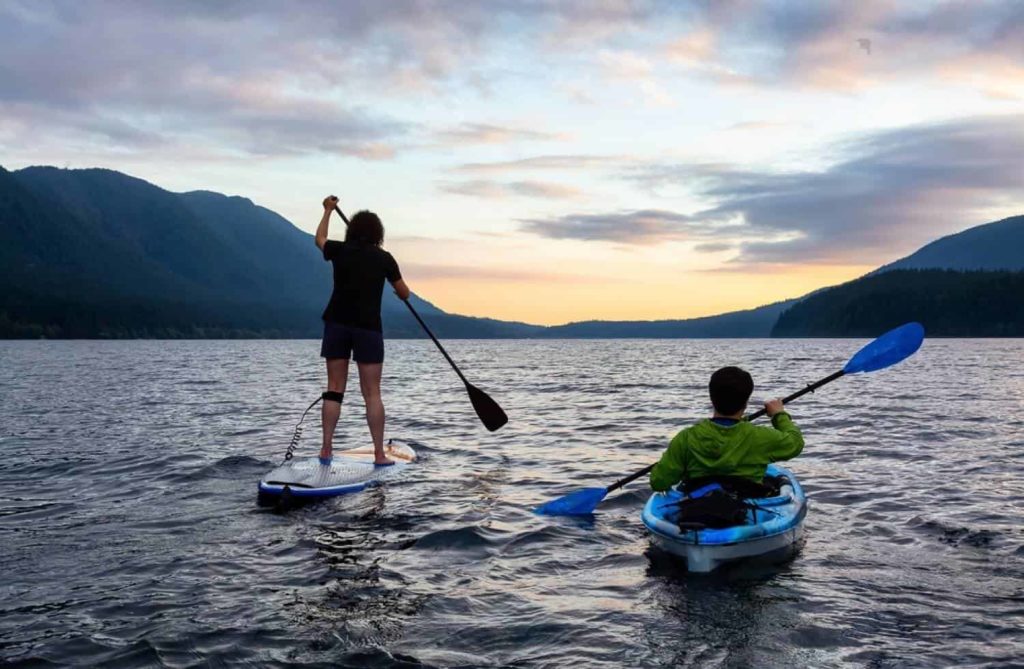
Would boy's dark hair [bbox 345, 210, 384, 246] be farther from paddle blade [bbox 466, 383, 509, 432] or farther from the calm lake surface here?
the calm lake surface

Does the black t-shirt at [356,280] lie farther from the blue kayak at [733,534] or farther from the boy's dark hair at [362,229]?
the blue kayak at [733,534]

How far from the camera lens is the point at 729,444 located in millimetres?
7184

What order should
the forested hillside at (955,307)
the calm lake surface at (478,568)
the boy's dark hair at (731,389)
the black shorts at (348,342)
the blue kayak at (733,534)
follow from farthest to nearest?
1. the forested hillside at (955,307)
2. the black shorts at (348,342)
3. the boy's dark hair at (731,389)
4. the blue kayak at (733,534)
5. the calm lake surface at (478,568)

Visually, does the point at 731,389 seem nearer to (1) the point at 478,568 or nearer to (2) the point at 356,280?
(1) the point at 478,568

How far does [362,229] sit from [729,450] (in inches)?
217

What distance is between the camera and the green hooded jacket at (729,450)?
715 cm

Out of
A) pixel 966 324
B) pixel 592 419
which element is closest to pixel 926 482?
pixel 592 419

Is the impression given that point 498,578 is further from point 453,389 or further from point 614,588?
point 453,389

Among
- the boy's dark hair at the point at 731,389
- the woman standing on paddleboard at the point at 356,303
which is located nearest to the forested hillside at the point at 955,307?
the woman standing on paddleboard at the point at 356,303

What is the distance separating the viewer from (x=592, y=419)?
20562 mm

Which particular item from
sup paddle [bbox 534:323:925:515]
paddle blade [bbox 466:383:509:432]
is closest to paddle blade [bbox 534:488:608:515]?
sup paddle [bbox 534:323:925:515]

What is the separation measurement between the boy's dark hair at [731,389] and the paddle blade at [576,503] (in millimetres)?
2555

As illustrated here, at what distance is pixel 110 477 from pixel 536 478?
622 centimetres

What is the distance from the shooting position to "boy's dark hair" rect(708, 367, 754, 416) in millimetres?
6988
